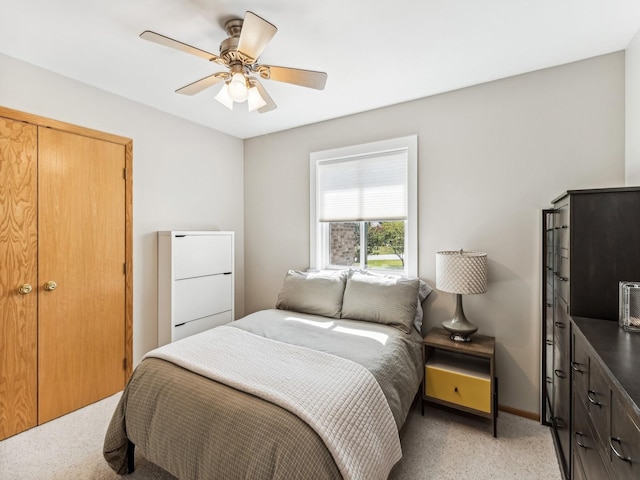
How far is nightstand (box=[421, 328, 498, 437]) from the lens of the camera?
2104mm

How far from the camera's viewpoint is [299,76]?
5.96ft

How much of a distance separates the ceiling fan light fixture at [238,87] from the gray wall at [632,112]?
2.32 metres

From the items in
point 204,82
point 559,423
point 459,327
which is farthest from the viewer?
point 459,327

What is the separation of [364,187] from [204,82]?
1.74 meters

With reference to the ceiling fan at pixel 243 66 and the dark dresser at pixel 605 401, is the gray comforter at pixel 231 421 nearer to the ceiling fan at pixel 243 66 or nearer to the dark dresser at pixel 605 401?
the dark dresser at pixel 605 401

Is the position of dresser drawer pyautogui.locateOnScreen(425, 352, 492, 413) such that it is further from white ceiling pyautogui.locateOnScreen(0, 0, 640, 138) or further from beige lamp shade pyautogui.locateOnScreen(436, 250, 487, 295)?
white ceiling pyautogui.locateOnScreen(0, 0, 640, 138)

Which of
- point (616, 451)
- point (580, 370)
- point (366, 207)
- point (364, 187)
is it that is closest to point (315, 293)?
point (366, 207)

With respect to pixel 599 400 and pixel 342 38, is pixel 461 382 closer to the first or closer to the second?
pixel 599 400

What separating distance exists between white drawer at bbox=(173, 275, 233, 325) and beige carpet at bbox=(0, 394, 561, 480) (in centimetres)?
97

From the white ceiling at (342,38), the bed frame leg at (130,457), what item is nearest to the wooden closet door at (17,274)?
the white ceiling at (342,38)

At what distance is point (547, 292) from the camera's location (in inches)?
86.7

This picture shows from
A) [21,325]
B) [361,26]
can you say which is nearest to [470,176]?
[361,26]

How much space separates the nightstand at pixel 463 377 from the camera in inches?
82.8

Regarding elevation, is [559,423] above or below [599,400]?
below
